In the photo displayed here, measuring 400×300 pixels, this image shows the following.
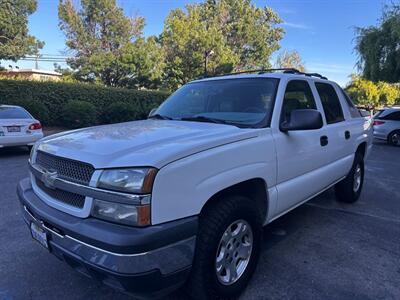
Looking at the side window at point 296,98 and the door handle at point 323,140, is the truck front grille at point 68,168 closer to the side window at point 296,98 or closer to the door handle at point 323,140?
the side window at point 296,98

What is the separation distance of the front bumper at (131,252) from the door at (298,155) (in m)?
1.34

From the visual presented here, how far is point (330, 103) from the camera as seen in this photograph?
14.9 ft

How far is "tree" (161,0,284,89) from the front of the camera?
3067 cm

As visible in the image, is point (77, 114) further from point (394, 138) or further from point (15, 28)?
point (15, 28)

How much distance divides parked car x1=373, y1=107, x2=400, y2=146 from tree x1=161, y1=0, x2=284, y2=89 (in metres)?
17.8

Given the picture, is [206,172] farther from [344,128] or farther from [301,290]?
[344,128]

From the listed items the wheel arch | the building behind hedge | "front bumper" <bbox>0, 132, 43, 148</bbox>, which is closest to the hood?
the wheel arch

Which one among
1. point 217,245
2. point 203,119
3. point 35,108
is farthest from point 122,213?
point 35,108

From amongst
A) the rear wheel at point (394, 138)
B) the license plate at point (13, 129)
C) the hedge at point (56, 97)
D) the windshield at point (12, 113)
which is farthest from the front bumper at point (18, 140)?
the rear wheel at point (394, 138)

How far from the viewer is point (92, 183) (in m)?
2.19

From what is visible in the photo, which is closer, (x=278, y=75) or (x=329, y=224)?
(x=278, y=75)

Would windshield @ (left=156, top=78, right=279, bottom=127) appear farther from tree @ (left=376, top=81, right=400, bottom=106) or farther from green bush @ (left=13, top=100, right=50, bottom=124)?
tree @ (left=376, top=81, right=400, bottom=106)

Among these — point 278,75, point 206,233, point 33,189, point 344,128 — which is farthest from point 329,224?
point 33,189

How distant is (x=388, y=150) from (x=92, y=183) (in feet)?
41.5
